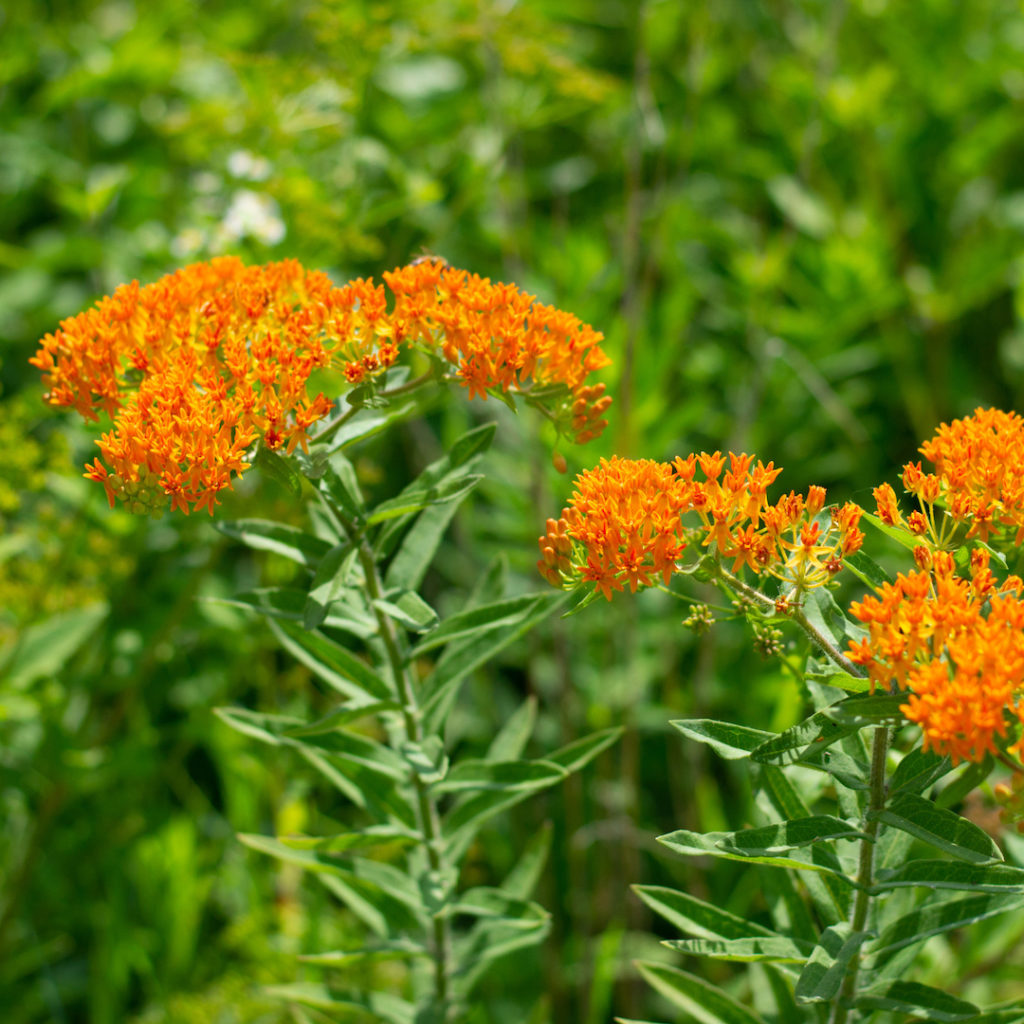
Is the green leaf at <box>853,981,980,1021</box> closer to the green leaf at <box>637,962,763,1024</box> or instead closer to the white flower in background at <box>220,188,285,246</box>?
the green leaf at <box>637,962,763,1024</box>

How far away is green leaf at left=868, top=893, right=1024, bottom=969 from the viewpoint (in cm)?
154

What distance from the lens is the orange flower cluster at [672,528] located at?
62.1 inches

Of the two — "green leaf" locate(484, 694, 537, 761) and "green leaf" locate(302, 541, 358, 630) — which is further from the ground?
"green leaf" locate(302, 541, 358, 630)

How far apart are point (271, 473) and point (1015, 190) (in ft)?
12.8

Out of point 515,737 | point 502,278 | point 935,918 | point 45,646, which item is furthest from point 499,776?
point 502,278

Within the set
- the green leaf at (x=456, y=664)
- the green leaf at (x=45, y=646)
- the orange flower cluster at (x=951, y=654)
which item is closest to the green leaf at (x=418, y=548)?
the green leaf at (x=456, y=664)

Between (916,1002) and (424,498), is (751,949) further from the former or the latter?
(424,498)

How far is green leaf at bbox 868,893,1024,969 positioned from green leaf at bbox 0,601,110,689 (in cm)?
201

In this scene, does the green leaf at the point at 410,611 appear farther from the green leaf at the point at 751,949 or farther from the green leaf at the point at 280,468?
the green leaf at the point at 751,949

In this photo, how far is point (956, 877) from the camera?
1456 mm

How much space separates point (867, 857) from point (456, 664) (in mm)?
807

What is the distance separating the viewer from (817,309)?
391cm

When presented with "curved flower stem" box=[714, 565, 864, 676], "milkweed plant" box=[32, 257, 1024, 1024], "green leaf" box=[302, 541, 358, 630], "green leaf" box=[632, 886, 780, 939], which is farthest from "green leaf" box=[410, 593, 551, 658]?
"green leaf" box=[632, 886, 780, 939]

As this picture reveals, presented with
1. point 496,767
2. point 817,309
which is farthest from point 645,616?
point 496,767
